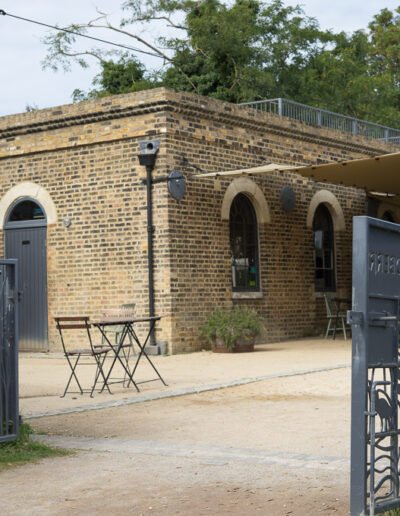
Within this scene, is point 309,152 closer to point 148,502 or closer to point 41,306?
point 41,306

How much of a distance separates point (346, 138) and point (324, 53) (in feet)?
59.7

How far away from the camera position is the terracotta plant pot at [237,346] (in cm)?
1509

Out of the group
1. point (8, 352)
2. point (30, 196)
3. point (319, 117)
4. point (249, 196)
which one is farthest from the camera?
point (319, 117)

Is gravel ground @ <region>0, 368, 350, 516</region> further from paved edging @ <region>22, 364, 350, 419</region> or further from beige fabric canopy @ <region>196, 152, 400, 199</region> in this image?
beige fabric canopy @ <region>196, 152, 400, 199</region>

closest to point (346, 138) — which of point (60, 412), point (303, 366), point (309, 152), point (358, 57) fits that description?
point (309, 152)

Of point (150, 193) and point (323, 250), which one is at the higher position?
point (150, 193)

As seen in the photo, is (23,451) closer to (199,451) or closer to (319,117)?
(199,451)

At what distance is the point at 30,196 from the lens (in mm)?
16844

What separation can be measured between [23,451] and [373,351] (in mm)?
3272

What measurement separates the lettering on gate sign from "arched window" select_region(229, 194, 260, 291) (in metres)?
12.1

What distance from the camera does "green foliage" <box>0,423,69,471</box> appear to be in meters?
6.47

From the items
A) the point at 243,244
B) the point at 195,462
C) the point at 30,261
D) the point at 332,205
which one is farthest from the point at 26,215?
the point at 195,462

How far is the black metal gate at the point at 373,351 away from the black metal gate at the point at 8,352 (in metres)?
3.02

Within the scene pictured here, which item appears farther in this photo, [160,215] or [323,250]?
[323,250]
